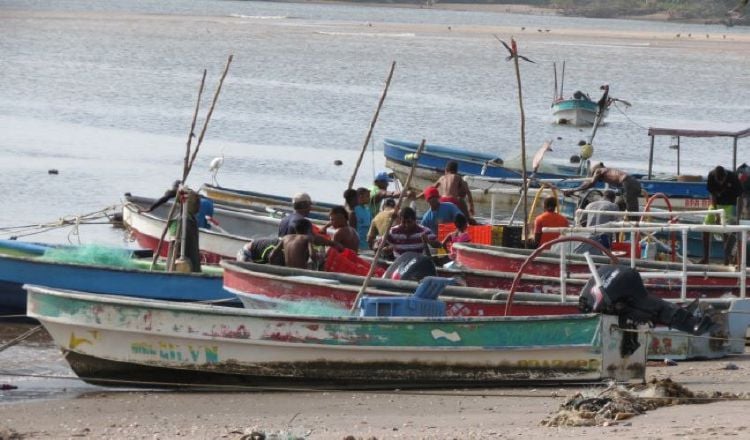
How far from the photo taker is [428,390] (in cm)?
1266

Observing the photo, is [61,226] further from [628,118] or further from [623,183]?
[628,118]

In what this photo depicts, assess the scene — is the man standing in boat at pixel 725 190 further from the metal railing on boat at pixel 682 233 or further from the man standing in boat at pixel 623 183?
the metal railing on boat at pixel 682 233

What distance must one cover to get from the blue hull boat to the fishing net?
7406 millimetres

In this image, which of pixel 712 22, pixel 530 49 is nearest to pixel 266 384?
pixel 530 49

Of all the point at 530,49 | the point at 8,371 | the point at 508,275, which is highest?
the point at 530,49

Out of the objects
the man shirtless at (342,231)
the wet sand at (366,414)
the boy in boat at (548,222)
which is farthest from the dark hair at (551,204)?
the wet sand at (366,414)

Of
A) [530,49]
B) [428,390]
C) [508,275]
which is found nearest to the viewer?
[428,390]

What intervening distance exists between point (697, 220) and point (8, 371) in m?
9.62

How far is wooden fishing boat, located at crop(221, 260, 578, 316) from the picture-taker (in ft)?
43.8

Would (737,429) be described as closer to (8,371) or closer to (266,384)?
(266,384)

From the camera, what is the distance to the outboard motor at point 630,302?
1216cm

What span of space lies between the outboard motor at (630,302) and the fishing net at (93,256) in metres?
6.51

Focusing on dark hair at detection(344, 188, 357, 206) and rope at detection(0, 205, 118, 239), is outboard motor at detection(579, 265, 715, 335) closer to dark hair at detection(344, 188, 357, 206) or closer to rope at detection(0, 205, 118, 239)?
dark hair at detection(344, 188, 357, 206)

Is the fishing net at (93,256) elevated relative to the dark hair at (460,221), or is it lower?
lower
